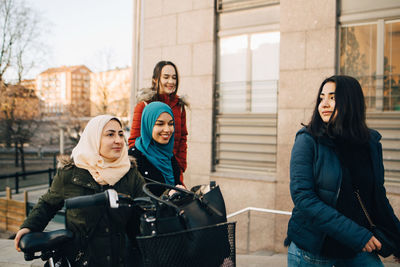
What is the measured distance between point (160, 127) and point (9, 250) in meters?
3.14

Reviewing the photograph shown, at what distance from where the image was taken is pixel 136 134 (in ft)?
11.8

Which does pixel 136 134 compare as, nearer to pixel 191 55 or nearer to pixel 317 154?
pixel 317 154

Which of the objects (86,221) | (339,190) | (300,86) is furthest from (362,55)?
(86,221)

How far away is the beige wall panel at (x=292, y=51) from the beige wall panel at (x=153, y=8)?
3.10 metres

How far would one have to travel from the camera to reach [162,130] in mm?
2891

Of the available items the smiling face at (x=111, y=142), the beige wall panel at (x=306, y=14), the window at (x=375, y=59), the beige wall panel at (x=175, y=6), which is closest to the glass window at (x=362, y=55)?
the window at (x=375, y=59)

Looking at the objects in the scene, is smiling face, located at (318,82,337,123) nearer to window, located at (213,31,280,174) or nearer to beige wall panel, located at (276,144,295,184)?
beige wall panel, located at (276,144,295,184)

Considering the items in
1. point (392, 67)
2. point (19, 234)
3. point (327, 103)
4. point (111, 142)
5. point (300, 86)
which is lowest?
point (19, 234)

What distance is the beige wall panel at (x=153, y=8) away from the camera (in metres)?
7.91

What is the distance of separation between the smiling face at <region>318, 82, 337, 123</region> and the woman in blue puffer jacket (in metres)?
0.03

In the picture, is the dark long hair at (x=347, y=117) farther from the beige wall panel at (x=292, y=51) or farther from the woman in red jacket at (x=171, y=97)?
the beige wall panel at (x=292, y=51)

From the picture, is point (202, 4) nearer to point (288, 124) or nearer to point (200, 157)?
point (288, 124)

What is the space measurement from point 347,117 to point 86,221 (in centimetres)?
178

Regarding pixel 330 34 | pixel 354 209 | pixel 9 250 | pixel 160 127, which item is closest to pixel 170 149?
pixel 160 127
